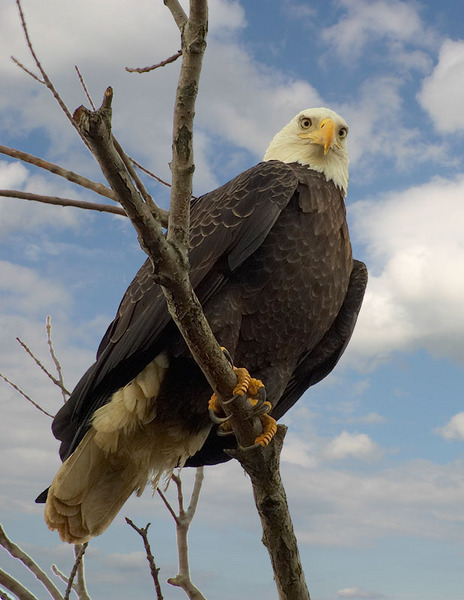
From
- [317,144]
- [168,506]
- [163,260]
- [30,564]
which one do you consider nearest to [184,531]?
[168,506]

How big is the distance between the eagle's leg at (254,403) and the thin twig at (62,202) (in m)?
1.08

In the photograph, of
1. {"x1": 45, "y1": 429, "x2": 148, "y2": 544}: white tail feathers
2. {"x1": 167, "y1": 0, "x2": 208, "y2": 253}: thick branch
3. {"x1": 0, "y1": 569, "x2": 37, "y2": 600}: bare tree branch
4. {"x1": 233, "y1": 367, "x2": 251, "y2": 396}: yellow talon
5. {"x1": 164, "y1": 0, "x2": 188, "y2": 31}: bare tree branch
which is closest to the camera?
{"x1": 167, "y1": 0, "x2": 208, "y2": 253}: thick branch

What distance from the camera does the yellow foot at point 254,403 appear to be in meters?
3.03

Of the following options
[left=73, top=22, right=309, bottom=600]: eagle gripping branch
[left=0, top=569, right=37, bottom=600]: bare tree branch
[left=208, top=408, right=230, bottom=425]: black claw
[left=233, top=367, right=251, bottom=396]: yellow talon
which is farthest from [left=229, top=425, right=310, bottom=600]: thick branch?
[left=0, top=569, right=37, bottom=600]: bare tree branch

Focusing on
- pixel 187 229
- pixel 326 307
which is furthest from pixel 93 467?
pixel 187 229

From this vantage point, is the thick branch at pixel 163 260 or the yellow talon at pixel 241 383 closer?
the thick branch at pixel 163 260

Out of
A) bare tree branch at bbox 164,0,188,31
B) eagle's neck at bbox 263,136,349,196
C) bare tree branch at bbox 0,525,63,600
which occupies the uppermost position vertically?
eagle's neck at bbox 263,136,349,196

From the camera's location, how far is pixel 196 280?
3.40 m

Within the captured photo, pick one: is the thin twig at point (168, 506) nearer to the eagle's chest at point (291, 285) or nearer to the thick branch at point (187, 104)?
the eagle's chest at point (291, 285)

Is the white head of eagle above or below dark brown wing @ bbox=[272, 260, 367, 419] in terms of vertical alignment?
above

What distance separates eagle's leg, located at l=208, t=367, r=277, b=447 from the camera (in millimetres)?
3025

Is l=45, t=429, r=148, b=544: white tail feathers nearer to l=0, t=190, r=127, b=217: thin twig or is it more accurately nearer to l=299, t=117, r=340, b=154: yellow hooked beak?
l=0, t=190, r=127, b=217: thin twig

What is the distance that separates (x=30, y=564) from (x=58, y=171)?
200 centimetres

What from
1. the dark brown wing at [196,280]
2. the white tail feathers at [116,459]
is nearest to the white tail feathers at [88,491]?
the white tail feathers at [116,459]
